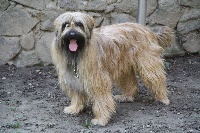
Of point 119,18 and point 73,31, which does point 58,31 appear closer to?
point 73,31

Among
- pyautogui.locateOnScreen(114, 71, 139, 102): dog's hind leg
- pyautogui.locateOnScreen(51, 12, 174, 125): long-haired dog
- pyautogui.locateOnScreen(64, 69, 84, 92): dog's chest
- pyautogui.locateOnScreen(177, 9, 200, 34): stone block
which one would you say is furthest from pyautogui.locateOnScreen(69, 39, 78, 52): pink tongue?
pyautogui.locateOnScreen(177, 9, 200, 34): stone block

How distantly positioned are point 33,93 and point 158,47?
197 cm

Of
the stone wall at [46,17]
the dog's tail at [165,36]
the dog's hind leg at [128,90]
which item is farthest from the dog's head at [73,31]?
the stone wall at [46,17]

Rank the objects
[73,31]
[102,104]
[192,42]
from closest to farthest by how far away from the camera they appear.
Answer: [73,31] < [102,104] < [192,42]

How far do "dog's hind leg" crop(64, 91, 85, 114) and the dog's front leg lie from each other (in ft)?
1.16

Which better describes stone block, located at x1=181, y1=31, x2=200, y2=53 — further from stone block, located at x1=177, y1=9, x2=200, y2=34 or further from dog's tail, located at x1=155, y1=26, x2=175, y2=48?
dog's tail, located at x1=155, y1=26, x2=175, y2=48

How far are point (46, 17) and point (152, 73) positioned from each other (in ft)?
8.34

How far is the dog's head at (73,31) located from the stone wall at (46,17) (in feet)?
8.92

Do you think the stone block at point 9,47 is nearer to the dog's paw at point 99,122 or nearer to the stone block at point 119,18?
the stone block at point 119,18

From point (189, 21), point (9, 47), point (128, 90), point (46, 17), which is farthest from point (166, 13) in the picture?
point (9, 47)

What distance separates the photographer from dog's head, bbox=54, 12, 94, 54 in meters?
4.89

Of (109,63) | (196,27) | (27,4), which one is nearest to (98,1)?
(27,4)

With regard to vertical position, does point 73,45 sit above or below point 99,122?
above

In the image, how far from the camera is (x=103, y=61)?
5414 mm
